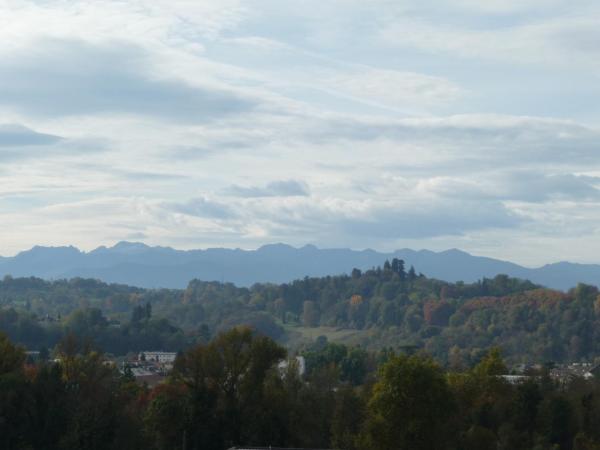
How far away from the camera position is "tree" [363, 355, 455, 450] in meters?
54.4

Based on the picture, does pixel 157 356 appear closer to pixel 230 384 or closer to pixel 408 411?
pixel 230 384

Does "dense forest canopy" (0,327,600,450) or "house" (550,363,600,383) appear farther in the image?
"house" (550,363,600,383)

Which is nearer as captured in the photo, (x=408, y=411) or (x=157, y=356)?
(x=408, y=411)

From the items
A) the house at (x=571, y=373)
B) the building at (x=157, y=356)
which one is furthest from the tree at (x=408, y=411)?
the building at (x=157, y=356)

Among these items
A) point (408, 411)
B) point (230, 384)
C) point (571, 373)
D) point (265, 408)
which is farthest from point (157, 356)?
point (408, 411)

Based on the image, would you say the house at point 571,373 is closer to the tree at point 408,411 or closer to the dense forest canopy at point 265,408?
the dense forest canopy at point 265,408

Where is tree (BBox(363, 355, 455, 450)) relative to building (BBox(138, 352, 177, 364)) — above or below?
above

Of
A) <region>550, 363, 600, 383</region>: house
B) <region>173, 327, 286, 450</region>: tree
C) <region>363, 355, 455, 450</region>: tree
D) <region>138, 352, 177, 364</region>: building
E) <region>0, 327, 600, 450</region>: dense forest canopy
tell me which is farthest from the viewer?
<region>138, 352, 177, 364</region>: building

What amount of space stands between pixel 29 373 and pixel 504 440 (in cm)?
3080

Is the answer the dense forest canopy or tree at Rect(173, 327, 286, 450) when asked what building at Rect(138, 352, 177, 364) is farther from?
tree at Rect(173, 327, 286, 450)

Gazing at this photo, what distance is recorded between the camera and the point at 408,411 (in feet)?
180

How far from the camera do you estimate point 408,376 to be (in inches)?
2175

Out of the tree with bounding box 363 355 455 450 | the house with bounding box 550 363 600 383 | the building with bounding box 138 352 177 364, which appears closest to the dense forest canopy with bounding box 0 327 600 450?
the tree with bounding box 363 355 455 450

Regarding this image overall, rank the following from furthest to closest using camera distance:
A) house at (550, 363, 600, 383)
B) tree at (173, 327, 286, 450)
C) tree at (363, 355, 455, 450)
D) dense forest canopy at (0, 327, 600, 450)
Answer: house at (550, 363, 600, 383) → tree at (173, 327, 286, 450) → dense forest canopy at (0, 327, 600, 450) → tree at (363, 355, 455, 450)
